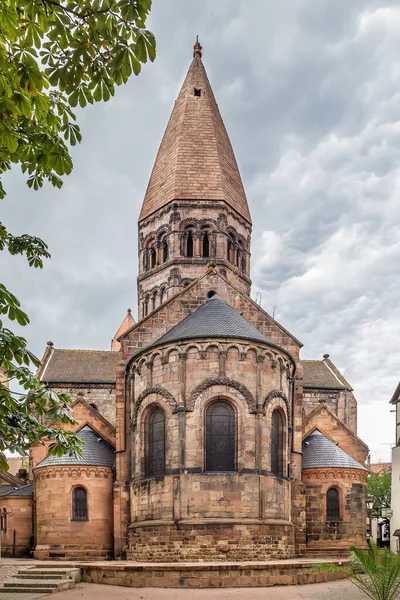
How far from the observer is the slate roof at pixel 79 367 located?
155 feet

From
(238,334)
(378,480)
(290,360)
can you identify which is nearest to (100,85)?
(238,334)

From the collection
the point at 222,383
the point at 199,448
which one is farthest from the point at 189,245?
the point at 199,448

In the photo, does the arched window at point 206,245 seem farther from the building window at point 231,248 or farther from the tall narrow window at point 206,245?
the building window at point 231,248

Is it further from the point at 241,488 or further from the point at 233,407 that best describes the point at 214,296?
the point at 241,488

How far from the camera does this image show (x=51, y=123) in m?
7.95

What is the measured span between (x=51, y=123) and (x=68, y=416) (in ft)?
12.7

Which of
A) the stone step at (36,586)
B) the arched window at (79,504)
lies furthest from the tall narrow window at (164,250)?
the stone step at (36,586)

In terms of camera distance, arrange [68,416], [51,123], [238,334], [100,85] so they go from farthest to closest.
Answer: [238,334], [68,416], [51,123], [100,85]

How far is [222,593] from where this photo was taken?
2011 centimetres

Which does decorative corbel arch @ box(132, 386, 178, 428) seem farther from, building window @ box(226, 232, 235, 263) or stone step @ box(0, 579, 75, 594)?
building window @ box(226, 232, 235, 263)

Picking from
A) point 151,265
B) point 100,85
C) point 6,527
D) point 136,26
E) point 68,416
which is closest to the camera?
point 136,26

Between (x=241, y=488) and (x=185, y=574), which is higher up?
(x=241, y=488)

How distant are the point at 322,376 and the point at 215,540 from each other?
26.4 m

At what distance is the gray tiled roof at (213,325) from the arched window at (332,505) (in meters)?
8.66
